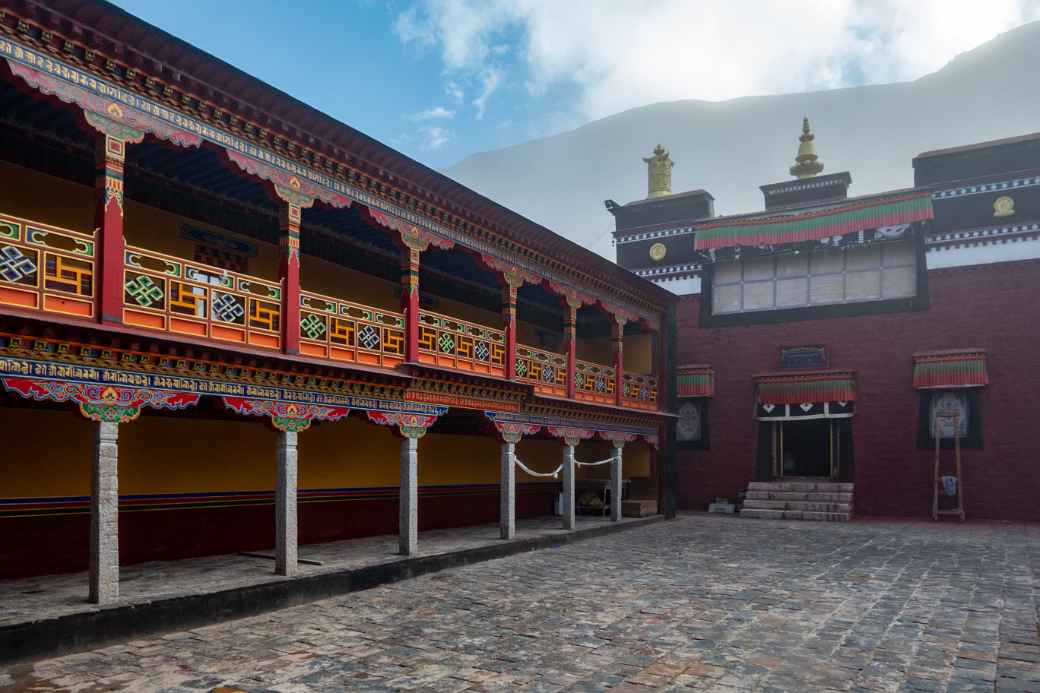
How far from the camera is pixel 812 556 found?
13383mm

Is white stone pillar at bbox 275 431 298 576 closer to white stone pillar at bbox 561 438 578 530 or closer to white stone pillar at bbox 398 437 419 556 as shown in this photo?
white stone pillar at bbox 398 437 419 556

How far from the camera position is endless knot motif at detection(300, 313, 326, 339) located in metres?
10.2

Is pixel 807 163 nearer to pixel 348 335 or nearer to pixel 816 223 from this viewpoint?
pixel 816 223

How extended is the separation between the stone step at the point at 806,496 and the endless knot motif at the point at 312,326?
1471 centimetres

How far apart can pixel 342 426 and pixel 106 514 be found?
627 centimetres

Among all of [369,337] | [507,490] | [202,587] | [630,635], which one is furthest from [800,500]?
[202,587]

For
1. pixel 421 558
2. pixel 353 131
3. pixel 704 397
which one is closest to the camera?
pixel 353 131

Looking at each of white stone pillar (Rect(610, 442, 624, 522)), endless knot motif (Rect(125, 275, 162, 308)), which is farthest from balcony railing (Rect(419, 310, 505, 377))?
white stone pillar (Rect(610, 442, 624, 522))

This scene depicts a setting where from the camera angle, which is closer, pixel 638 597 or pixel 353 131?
pixel 638 597

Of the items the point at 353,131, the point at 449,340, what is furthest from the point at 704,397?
the point at 353,131

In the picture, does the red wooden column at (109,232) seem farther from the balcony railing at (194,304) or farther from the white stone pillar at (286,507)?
the white stone pillar at (286,507)

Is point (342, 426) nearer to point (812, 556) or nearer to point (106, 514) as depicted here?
point (106, 514)

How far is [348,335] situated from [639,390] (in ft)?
33.2

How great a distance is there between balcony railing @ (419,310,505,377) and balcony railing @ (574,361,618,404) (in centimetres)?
295
